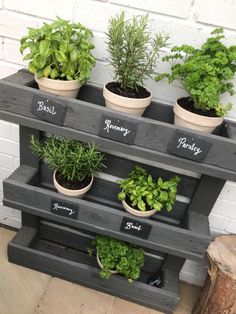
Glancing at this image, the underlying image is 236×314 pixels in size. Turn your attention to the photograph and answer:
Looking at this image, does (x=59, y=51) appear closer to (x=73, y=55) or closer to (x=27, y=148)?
(x=73, y=55)

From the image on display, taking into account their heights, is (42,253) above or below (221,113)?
below

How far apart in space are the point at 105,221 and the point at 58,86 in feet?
1.85

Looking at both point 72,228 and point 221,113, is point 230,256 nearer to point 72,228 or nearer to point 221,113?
point 221,113

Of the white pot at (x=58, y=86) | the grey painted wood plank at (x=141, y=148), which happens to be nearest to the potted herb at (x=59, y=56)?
the white pot at (x=58, y=86)

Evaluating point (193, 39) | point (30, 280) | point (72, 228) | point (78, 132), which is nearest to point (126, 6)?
point (193, 39)

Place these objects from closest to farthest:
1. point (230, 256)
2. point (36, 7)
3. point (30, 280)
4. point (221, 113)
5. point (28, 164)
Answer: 1. point (221, 113)
2. point (36, 7)
3. point (230, 256)
4. point (28, 164)
5. point (30, 280)

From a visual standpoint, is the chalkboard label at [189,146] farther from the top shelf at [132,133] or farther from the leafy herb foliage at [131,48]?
the leafy herb foliage at [131,48]

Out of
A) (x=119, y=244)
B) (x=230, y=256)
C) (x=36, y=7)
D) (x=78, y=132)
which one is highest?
(x=36, y=7)

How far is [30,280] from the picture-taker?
152cm

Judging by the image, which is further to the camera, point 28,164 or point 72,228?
point 72,228

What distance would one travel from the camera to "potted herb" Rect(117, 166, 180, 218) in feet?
3.87

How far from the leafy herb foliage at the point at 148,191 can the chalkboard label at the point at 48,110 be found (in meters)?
0.40

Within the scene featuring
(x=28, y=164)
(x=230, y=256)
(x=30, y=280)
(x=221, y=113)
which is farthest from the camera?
(x=30, y=280)

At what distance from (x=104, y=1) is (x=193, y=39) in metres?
0.33
